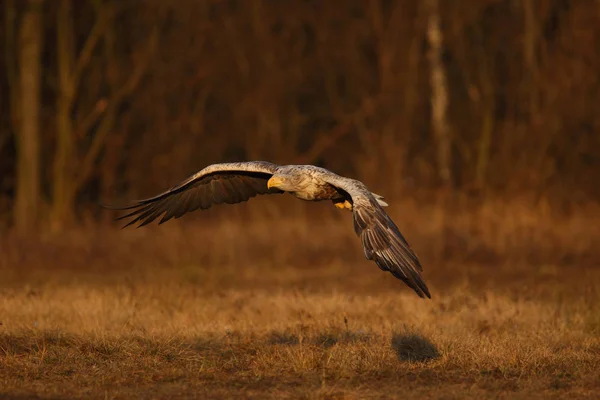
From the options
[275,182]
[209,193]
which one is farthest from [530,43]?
[275,182]

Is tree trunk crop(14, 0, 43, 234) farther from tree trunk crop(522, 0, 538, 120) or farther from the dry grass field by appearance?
tree trunk crop(522, 0, 538, 120)

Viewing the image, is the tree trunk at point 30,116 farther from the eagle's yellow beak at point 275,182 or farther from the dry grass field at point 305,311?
the eagle's yellow beak at point 275,182

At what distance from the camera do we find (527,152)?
2089cm

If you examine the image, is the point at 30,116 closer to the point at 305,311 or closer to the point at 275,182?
the point at 305,311

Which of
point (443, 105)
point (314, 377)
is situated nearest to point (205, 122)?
point (443, 105)

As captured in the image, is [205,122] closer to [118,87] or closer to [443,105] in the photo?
[118,87]

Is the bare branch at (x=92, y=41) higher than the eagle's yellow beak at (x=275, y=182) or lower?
higher

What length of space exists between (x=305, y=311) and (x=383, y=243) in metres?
3.12

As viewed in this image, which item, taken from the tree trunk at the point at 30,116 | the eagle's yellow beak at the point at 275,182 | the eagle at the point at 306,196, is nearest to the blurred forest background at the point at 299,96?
the tree trunk at the point at 30,116

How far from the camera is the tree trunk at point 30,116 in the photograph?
19.5 metres

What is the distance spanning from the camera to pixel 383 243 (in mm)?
7629

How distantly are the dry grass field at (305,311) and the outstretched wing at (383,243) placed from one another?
0.77 meters

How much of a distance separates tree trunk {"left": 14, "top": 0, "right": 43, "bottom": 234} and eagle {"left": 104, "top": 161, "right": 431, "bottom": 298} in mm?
10079

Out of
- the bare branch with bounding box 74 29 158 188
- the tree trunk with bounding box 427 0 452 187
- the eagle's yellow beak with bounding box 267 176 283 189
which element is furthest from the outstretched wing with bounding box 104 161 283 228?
the tree trunk with bounding box 427 0 452 187
